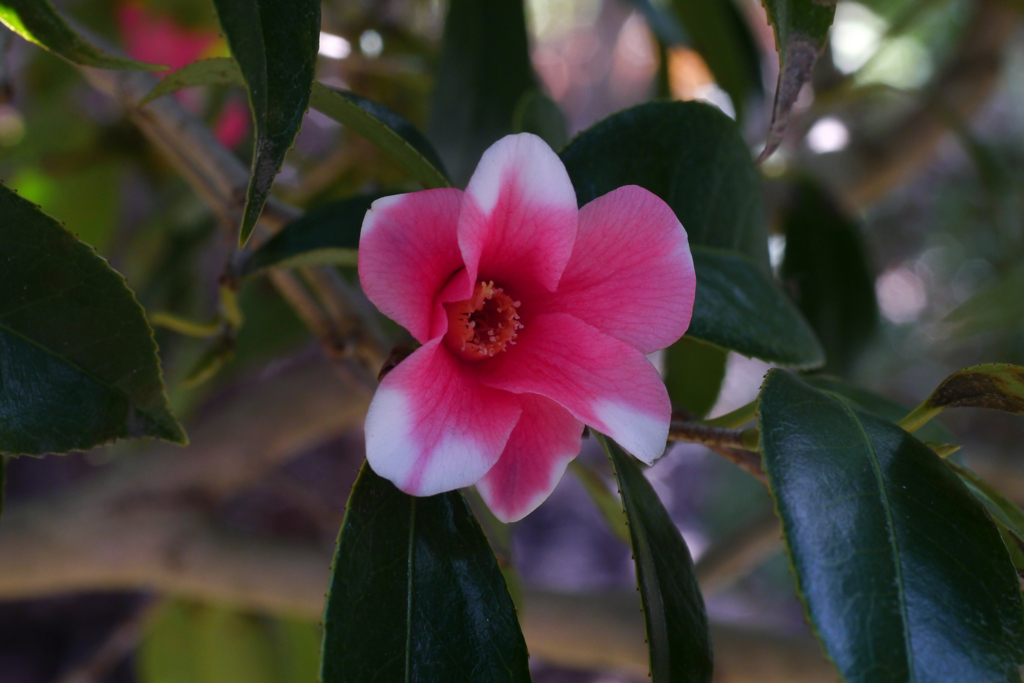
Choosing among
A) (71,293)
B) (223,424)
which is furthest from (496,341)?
(223,424)

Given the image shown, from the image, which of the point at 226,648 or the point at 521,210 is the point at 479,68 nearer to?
the point at 521,210

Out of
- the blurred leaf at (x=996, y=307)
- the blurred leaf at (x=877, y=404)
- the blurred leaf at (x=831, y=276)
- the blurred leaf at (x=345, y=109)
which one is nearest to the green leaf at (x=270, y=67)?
the blurred leaf at (x=345, y=109)

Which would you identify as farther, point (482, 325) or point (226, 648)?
point (226, 648)

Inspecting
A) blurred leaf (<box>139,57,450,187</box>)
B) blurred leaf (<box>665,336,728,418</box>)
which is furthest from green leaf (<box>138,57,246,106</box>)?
blurred leaf (<box>665,336,728,418</box>)

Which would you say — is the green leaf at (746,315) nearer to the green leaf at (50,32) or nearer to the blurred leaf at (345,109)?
the blurred leaf at (345,109)

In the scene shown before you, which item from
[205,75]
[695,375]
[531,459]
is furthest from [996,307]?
[205,75]

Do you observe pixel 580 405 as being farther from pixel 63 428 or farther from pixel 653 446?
pixel 63 428

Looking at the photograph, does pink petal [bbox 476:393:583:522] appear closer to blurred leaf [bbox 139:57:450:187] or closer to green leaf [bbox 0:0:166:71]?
blurred leaf [bbox 139:57:450:187]

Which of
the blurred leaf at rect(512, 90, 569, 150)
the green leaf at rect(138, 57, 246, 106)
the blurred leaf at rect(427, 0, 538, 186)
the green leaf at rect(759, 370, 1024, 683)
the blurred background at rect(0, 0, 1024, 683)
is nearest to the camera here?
the green leaf at rect(759, 370, 1024, 683)
